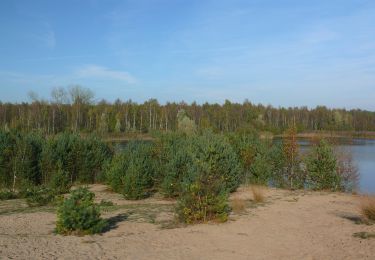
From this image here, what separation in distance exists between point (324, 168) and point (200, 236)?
1042 cm

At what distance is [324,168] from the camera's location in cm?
1859

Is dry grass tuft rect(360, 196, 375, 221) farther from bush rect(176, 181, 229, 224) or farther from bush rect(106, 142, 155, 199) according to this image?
bush rect(106, 142, 155, 199)

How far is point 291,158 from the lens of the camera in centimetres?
2000

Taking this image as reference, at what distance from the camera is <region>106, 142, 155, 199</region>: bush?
16.5 metres

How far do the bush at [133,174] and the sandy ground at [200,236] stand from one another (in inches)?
92.6

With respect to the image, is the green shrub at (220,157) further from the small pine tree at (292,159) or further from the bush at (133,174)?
the small pine tree at (292,159)

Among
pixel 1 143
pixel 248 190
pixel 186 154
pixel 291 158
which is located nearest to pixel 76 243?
pixel 186 154

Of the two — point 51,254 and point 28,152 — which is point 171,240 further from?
point 28,152

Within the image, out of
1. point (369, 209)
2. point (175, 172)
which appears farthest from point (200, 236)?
point (175, 172)

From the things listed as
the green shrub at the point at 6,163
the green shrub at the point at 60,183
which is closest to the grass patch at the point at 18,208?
the green shrub at the point at 60,183

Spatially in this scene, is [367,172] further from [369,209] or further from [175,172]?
[369,209]

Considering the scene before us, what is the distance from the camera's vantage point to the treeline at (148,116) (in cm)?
6762

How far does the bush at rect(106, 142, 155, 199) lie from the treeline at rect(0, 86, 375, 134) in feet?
105

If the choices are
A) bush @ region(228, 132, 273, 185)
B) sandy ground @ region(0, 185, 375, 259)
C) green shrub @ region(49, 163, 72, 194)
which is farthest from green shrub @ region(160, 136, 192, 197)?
bush @ region(228, 132, 273, 185)
